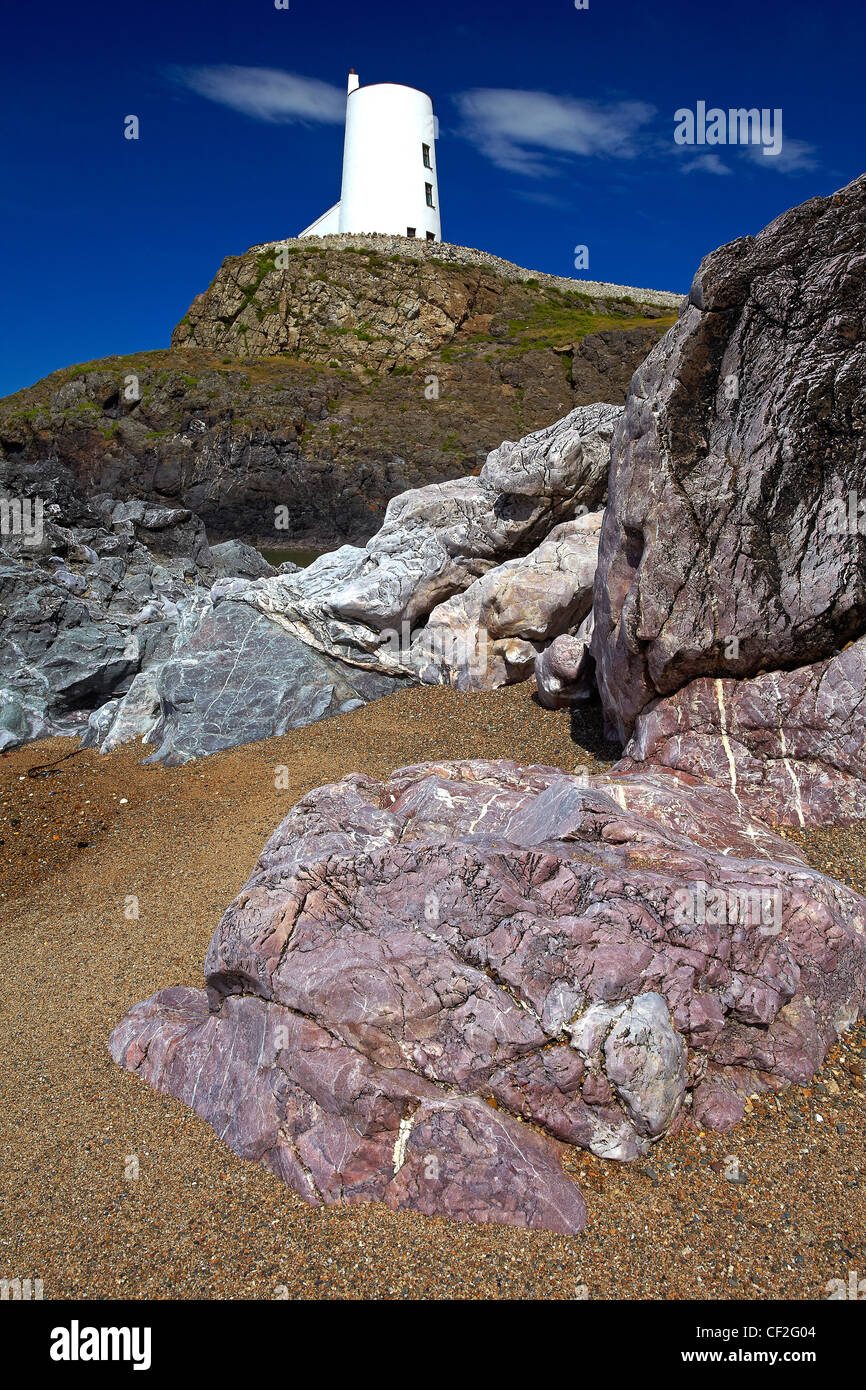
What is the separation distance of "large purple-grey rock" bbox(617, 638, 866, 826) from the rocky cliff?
152 feet

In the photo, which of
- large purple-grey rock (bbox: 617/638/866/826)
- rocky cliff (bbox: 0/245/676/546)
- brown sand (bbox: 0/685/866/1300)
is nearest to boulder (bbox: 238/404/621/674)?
large purple-grey rock (bbox: 617/638/866/826)

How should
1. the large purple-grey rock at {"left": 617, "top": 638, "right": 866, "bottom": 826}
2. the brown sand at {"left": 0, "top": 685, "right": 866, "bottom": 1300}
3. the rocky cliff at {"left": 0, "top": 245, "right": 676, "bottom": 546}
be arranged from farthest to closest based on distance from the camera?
the rocky cliff at {"left": 0, "top": 245, "right": 676, "bottom": 546}
the large purple-grey rock at {"left": 617, "top": 638, "right": 866, "bottom": 826}
the brown sand at {"left": 0, "top": 685, "right": 866, "bottom": 1300}

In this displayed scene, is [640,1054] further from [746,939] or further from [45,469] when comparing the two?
[45,469]

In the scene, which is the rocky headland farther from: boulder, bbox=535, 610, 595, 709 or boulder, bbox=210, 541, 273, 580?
boulder, bbox=210, 541, 273, 580

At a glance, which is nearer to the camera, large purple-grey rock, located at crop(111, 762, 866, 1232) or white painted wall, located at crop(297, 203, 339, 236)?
large purple-grey rock, located at crop(111, 762, 866, 1232)

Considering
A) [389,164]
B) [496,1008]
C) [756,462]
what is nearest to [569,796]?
[496,1008]

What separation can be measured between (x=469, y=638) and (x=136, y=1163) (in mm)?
9738

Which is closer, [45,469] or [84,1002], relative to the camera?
[84,1002]

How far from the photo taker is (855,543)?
8.03 m

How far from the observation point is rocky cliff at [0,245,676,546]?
57062 millimetres

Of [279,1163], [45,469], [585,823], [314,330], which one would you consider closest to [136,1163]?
[279,1163]

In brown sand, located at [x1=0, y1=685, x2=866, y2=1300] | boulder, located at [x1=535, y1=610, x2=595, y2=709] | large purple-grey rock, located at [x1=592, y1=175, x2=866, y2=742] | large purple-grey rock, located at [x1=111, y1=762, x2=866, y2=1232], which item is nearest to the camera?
brown sand, located at [x1=0, y1=685, x2=866, y2=1300]

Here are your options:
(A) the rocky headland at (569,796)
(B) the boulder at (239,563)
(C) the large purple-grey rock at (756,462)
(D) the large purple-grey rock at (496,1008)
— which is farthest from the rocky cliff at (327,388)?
(D) the large purple-grey rock at (496,1008)

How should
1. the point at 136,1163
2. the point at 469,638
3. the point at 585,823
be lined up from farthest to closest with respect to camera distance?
the point at 469,638 → the point at 585,823 → the point at 136,1163
